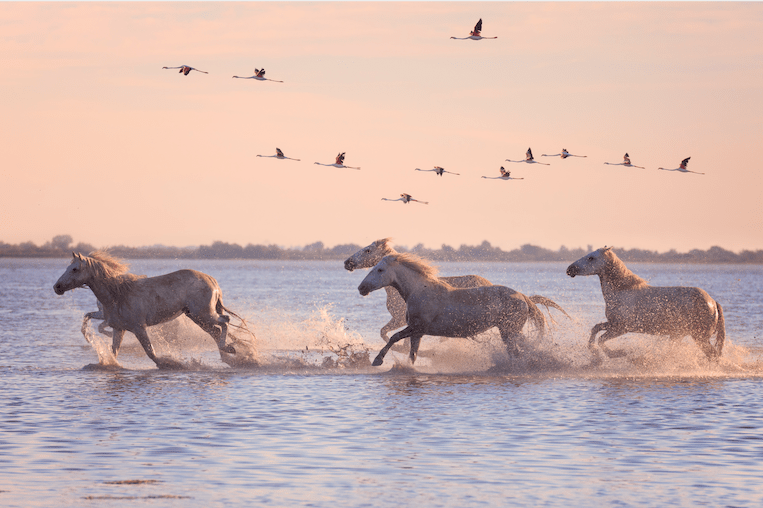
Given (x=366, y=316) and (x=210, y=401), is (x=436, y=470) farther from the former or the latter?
(x=366, y=316)

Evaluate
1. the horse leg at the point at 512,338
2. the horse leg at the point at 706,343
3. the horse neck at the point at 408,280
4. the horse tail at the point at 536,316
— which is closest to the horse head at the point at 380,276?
the horse neck at the point at 408,280

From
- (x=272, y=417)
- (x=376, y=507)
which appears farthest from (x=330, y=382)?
(x=376, y=507)

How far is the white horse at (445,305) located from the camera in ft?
55.0

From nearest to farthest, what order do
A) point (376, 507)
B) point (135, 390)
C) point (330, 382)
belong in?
point (376, 507), point (135, 390), point (330, 382)

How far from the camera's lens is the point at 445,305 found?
16.8 meters

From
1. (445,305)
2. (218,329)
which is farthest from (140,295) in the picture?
(445,305)

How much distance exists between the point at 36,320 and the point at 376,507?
28.5 metres

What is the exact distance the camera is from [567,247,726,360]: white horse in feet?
56.6

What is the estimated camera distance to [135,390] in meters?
14.6

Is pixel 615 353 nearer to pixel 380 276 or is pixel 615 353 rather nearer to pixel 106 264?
pixel 380 276

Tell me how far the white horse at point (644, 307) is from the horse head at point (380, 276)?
3.29 m

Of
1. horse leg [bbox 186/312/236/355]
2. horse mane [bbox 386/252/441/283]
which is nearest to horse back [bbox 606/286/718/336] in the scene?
horse mane [bbox 386/252/441/283]

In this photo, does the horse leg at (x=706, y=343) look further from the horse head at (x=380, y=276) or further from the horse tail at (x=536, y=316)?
the horse head at (x=380, y=276)

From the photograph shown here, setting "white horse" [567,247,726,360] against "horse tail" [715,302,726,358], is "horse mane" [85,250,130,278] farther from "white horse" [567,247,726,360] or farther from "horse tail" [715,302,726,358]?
"horse tail" [715,302,726,358]
